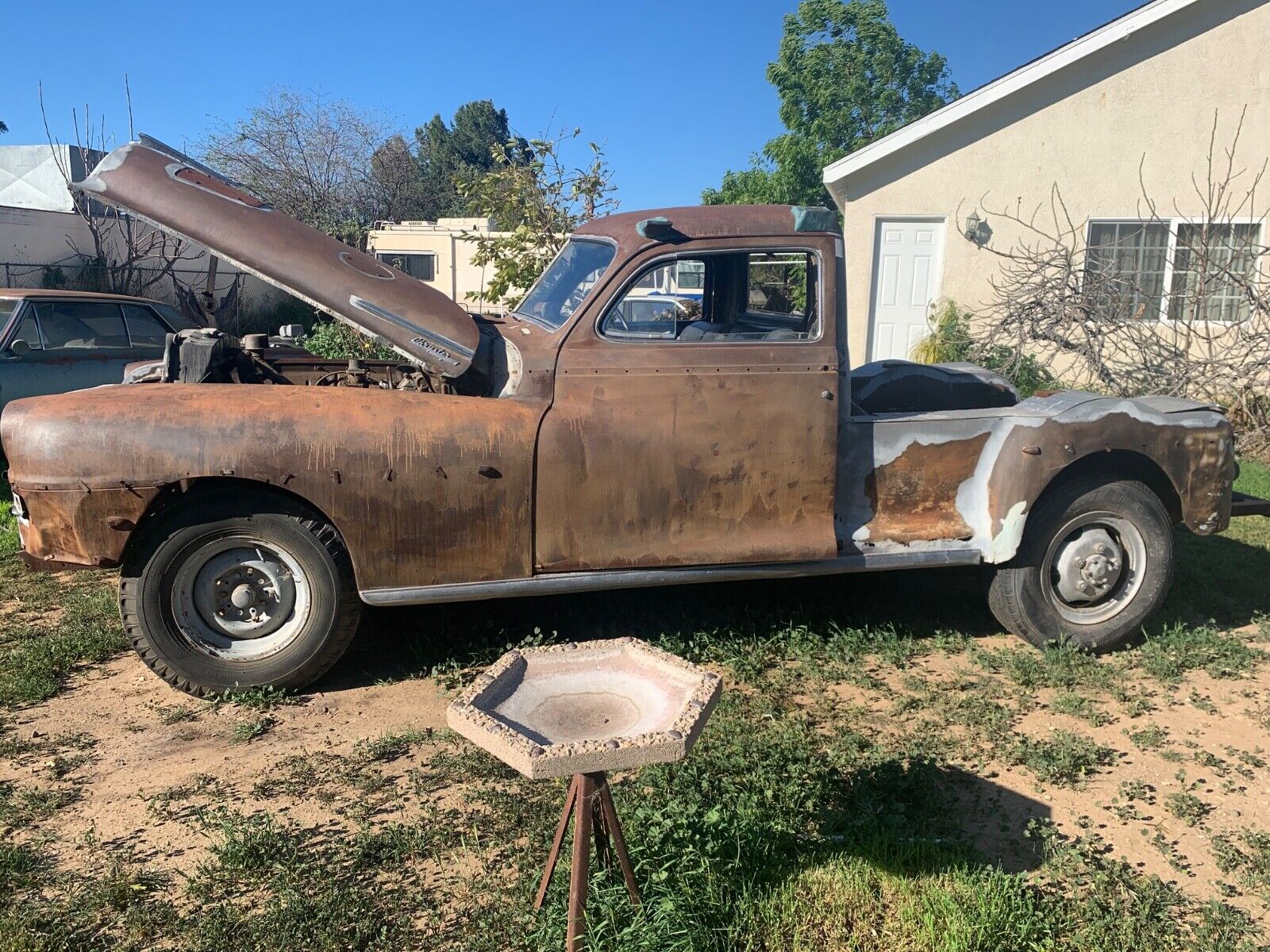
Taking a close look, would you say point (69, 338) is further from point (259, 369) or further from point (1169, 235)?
point (1169, 235)

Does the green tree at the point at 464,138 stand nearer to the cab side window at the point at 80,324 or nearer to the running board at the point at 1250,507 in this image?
the cab side window at the point at 80,324

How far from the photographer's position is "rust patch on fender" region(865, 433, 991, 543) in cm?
454

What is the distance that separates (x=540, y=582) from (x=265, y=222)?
6.92ft

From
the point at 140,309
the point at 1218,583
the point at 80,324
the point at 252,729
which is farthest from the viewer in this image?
the point at 140,309

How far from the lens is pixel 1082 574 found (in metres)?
4.78

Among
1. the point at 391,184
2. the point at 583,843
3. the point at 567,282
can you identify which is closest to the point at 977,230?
the point at 567,282

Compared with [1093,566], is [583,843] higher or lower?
lower

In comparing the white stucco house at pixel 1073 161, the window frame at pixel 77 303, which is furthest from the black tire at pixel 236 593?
the white stucco house at pixel 1073 161

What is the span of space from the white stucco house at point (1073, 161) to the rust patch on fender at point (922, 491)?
276 inches

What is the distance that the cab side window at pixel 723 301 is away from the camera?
4.30 metres

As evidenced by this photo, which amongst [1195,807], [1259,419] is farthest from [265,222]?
[1259,419]

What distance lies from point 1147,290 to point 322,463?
10.4 m

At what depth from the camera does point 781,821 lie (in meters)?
3.11

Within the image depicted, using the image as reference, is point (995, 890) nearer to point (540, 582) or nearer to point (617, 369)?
point (540, 582)
